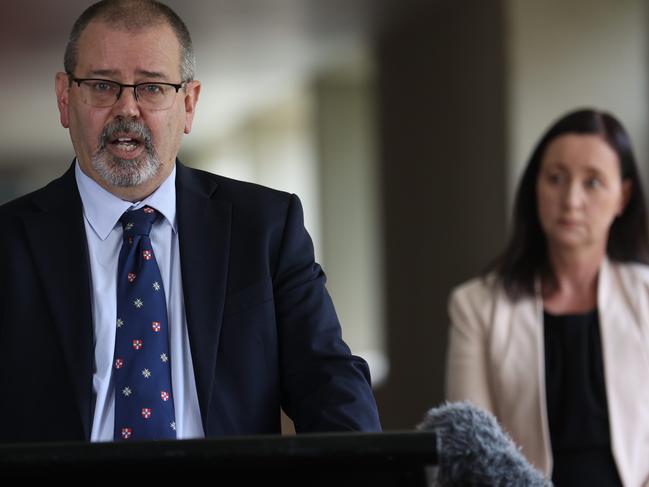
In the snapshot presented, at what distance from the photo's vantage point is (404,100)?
920 cm

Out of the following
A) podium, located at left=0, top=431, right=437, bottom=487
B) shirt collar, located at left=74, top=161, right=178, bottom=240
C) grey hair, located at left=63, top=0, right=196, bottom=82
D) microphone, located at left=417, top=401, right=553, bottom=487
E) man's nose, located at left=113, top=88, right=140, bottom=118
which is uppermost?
grey hair, located at left=63, top=0, right=196, bottom=82

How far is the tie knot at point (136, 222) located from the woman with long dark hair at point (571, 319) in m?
1.60

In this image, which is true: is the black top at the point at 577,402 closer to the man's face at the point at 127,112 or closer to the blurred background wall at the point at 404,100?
the man's face at the point at 127,112

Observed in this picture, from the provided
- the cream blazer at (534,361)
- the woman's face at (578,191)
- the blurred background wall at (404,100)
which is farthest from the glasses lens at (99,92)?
the blurred background wall at (404,100)

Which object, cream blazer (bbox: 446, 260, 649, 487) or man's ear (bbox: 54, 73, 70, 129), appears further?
cream blazer (bbox: 446, 260, 649, 487)

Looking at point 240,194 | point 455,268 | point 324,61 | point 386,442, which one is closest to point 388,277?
point 455,268

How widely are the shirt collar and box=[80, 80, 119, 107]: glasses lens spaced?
157 mm

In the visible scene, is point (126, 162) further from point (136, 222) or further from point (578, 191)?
point (578, 191)

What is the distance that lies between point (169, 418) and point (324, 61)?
9.75 m

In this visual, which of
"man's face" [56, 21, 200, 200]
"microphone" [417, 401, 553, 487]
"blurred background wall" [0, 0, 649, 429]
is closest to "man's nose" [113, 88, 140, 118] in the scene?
"man's face" [56, 21, 200, 200]

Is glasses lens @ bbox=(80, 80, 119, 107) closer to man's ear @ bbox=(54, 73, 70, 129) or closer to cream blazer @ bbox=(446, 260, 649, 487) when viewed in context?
man's ear @ bbox=(54, 73, 70, 129)

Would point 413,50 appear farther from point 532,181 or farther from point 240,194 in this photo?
point 240,194

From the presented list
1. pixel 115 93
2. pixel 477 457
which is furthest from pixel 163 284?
pixel 477 457

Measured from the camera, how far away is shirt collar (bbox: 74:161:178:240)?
5.90ft
